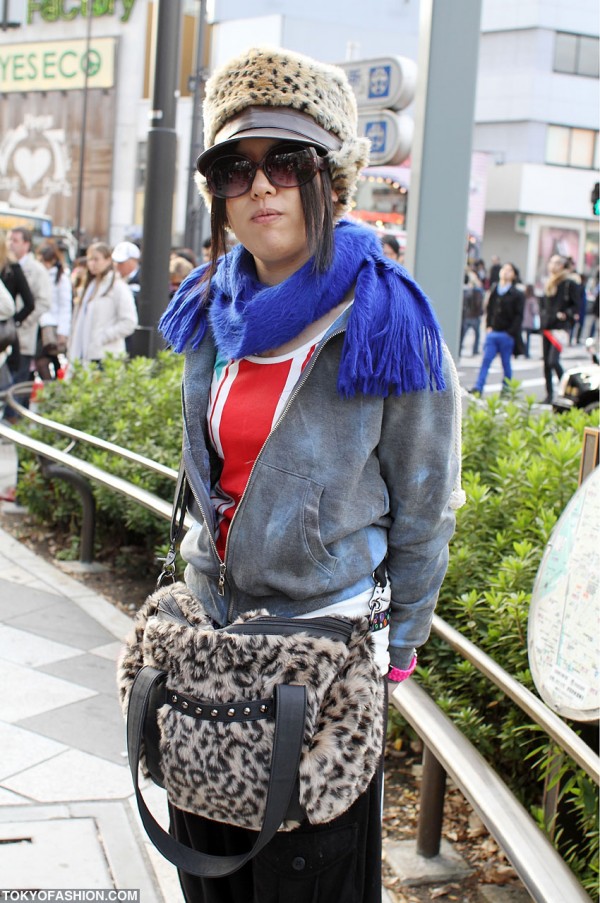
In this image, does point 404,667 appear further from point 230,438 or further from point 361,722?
point 230,438

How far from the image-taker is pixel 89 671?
14.4ft

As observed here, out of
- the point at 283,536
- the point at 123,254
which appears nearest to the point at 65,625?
the point at 283,536

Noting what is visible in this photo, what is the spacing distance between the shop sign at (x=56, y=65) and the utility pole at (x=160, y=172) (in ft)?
117

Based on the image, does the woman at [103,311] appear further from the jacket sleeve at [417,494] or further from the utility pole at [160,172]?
the jacket sleeve at [417,494]

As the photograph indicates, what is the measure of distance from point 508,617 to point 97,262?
640cm

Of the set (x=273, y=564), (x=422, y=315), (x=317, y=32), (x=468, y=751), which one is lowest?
(x=468, y=751)

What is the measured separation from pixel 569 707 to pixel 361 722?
2.92ft

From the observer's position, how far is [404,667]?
198 cm

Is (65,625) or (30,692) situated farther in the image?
(65,625)

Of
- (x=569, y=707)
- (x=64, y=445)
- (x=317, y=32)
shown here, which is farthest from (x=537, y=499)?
(x=317, y=32)

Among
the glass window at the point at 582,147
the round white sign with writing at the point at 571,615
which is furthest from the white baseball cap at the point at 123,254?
the glass window at the point at 582,147

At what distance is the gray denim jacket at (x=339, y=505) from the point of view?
71.2 inches

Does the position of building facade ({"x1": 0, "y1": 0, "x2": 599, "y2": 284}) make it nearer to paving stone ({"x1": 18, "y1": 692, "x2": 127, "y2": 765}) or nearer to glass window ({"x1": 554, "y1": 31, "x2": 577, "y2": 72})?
glass window ({"x1": 554, "y1": 31, "x2": 577, "y2": 72})

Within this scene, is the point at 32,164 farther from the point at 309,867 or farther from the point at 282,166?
the point at 309,867
